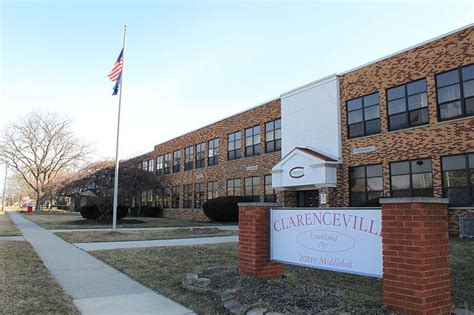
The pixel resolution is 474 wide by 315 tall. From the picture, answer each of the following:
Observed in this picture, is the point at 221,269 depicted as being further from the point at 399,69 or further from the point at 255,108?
the point at 255,108

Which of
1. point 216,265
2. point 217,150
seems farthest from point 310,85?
point 216,265

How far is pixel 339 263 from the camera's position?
5902 millimetres

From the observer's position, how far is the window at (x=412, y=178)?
17.7 m

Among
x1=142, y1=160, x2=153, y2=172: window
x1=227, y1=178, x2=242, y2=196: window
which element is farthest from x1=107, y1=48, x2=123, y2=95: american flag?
x1=142, y1=160, x2=153, y2=172: window

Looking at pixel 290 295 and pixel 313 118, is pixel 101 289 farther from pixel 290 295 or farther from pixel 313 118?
pixel 313 118

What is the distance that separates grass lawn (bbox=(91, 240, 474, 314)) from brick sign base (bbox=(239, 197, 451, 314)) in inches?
26.1

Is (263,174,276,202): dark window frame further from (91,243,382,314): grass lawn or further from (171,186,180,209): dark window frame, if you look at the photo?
(171,186,180,209): dark window frame

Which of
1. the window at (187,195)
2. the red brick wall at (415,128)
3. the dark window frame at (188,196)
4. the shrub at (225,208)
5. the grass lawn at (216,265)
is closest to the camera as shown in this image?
the grass lawn at (216,265)

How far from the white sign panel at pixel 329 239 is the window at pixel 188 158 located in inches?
1242

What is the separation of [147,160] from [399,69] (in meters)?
35.2

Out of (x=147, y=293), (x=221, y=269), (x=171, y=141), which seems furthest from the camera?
(x=171, y=141)

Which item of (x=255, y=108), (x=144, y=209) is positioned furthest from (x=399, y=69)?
(x=144, y=209)

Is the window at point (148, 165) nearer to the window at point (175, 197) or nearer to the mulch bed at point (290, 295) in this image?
the window at point (175, 197)

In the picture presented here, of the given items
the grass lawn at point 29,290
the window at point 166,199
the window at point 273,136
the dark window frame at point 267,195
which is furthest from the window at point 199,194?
the grass lawn at point 29,290
